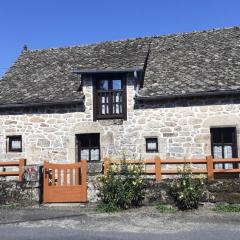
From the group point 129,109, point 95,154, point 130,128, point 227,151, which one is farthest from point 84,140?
point 227,151

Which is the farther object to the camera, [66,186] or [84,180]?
[66,186]

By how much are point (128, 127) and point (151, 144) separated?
3.49 ft

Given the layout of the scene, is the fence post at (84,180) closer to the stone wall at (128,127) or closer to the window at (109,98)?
the stone wall at (128,127)

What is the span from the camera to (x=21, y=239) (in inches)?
289

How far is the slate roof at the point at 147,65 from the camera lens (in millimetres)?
15023

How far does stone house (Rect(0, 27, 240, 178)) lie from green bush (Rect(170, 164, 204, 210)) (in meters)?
4.22

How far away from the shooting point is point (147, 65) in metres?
17.0

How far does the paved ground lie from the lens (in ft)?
24.9

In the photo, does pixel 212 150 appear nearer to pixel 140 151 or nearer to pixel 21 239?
pixel 140 151

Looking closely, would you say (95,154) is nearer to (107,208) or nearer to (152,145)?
(152,145)

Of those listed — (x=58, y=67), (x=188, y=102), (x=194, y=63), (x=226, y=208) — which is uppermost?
(x=58, y=67)

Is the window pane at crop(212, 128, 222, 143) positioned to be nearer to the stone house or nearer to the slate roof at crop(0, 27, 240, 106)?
the stone house

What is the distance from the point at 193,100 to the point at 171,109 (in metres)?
0.86

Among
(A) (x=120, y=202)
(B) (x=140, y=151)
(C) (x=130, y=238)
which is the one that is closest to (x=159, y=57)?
(B) (x=140, y=151)
